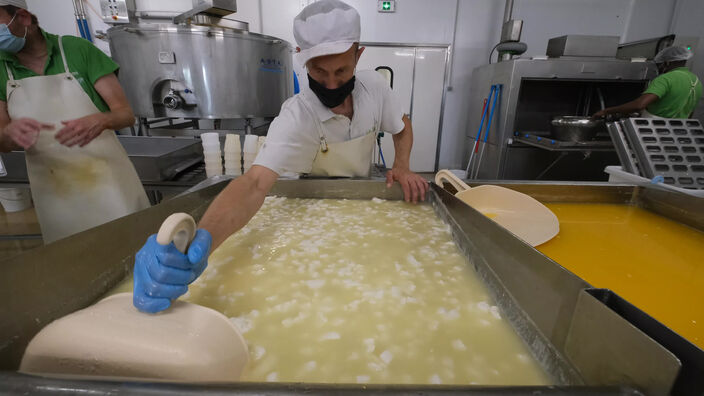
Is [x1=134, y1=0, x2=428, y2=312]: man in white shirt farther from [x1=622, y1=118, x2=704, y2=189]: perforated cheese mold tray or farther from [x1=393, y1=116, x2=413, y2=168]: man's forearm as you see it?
[x1=622, y1=118, x2=704, y2=189]: perforated cheese mold tray

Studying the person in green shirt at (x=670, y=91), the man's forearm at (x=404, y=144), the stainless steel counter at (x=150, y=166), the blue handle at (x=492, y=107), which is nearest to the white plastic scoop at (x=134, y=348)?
the man's forearm at (x=404, y=144)

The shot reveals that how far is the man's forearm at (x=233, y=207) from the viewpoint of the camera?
987mm

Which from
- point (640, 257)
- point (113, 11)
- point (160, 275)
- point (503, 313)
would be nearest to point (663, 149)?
point (640, 257)

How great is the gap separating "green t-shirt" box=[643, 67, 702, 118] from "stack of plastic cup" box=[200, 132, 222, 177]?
4.02 meters

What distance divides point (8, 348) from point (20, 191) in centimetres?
327

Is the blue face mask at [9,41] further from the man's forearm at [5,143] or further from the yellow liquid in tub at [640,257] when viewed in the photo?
the yellow liquid in tub at [640,257]

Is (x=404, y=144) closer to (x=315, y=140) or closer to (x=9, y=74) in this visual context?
(x=315, y=140)

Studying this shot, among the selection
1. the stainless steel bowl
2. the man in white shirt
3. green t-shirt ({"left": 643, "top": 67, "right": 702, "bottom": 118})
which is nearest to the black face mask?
the man in white shirt

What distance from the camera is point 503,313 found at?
81cm

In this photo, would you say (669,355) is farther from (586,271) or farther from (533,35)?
(533,35)

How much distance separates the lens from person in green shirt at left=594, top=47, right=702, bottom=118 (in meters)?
3.09

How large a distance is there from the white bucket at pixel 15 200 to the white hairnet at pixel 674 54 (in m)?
6.34

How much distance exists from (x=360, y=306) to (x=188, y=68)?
270 cm

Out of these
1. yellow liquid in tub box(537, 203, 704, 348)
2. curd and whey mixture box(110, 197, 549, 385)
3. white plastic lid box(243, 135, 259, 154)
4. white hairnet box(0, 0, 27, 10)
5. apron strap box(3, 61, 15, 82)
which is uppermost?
white hairnet box(0, 0, 27, 10)
